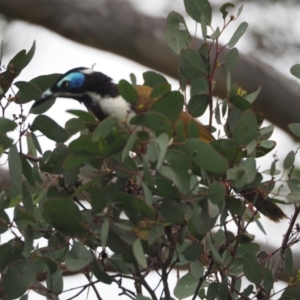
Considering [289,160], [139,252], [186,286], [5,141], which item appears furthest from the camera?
[186,286]

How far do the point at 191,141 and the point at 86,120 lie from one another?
0.97 ft

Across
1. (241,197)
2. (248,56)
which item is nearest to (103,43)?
(248,56)

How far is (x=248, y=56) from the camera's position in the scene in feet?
20.9

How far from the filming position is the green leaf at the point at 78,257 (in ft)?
7.77

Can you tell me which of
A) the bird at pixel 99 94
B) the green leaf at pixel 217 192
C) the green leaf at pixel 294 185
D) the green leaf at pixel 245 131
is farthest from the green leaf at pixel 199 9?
the green leaf at pixel 217 192

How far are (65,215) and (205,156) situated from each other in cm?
41

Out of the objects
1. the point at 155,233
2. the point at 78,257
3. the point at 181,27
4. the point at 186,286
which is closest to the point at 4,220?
the point at 78,257

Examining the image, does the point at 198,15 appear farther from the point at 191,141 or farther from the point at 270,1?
the point at 270,1

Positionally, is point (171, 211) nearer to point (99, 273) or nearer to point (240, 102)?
point (99, 273)

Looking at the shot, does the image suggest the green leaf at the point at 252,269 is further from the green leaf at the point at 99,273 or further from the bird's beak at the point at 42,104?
the bird's beak at the point at 42,104

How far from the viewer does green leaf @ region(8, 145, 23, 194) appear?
2.61 meters

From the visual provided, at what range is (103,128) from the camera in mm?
2301

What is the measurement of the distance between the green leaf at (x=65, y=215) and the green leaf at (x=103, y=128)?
22cm

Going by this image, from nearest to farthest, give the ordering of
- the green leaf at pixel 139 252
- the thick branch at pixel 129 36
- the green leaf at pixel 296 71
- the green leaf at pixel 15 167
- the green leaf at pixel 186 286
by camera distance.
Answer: the green leaf at pixel 139 252
the green leaf at pixel 15 167
the green leaf at pixel 186 286
the green leaf at pixel 296 71
the thick branch at pixel 129 36
